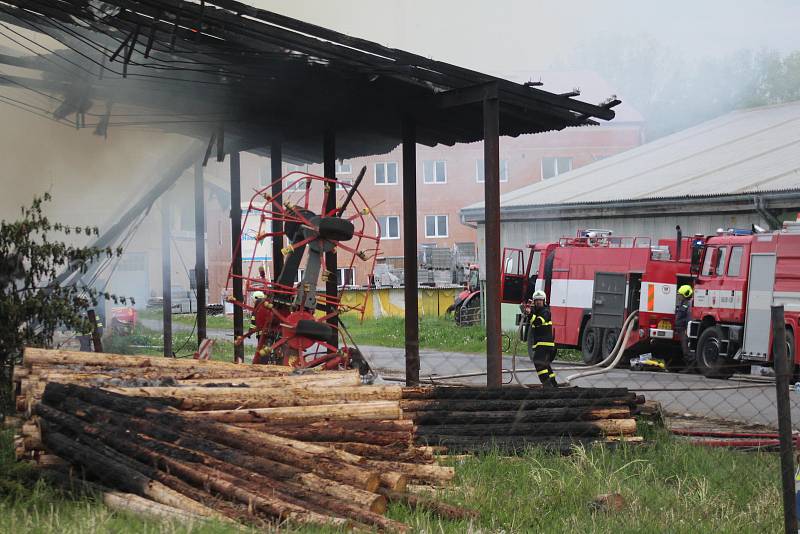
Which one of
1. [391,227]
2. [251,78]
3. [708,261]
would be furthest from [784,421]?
[391,227]

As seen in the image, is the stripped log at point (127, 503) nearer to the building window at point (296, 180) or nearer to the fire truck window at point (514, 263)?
the building window at point (296, 180)

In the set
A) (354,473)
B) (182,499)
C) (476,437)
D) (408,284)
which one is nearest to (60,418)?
(182,499)

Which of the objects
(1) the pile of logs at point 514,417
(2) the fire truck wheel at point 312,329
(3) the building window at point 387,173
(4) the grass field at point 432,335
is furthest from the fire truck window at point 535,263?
(3) the building window at point 387,173

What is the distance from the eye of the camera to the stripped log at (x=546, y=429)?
8.48 meters

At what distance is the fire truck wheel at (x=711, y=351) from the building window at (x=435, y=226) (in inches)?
1063

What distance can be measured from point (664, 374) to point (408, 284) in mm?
7904

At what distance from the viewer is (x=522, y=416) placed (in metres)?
8.73

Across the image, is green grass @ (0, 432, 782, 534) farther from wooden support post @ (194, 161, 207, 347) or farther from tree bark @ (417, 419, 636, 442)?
wooden support post @ (194, 161, 207, 347)

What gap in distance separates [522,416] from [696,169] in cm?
1832

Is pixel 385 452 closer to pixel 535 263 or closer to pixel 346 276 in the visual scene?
pixel 346 276

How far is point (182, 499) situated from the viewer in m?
5.49

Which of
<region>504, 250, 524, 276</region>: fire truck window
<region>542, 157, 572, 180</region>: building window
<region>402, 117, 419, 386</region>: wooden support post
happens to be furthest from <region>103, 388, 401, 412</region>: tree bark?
<region>542, 157, 572, 180</region>: building window

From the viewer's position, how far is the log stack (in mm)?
5723

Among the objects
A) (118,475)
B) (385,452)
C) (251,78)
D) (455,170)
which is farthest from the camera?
(455,170)
